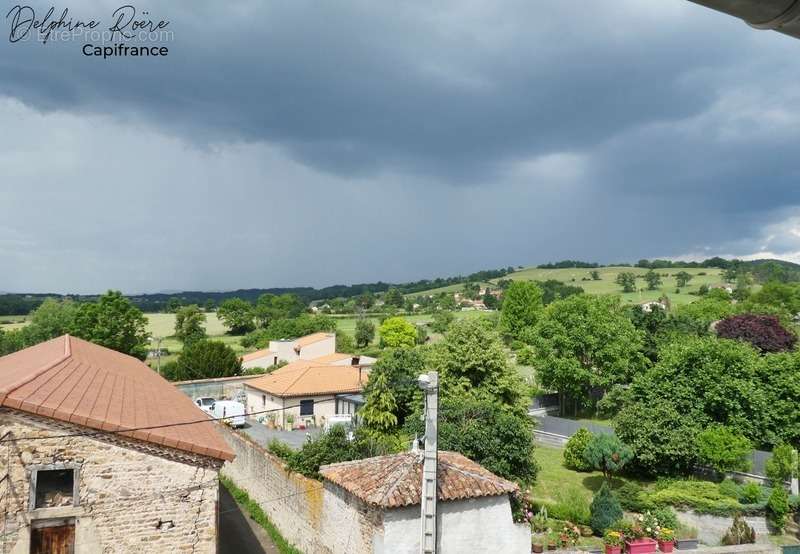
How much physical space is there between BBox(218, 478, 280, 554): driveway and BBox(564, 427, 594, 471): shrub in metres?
14.2

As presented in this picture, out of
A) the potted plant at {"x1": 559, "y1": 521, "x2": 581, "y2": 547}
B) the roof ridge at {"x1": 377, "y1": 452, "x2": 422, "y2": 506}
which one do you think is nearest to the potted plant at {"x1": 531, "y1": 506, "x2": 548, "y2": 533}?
the potted plant at {"x1": 559, "y1": 521, "x2": 581, "y2": 547}

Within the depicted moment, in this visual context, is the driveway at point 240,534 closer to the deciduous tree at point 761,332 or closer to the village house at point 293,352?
the village house at point 293,352

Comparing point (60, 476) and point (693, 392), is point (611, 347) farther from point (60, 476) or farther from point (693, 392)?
point (60, 476)

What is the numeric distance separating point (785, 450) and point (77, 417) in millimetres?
24085

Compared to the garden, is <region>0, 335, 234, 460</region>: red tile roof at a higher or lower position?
higher

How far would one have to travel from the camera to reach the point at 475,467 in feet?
48.1

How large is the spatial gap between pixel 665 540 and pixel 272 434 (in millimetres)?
21623

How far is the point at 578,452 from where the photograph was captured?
25703 millimetres

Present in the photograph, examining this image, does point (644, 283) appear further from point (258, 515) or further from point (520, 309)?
point (258, 515)

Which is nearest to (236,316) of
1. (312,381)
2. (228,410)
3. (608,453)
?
(228,410)

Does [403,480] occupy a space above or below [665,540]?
above

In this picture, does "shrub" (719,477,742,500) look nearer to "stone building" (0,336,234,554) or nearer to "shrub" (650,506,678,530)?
"shrub" (650,506,678,530)

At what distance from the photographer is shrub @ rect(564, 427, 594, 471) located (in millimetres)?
25531

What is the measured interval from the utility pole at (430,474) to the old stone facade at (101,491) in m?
4.51
